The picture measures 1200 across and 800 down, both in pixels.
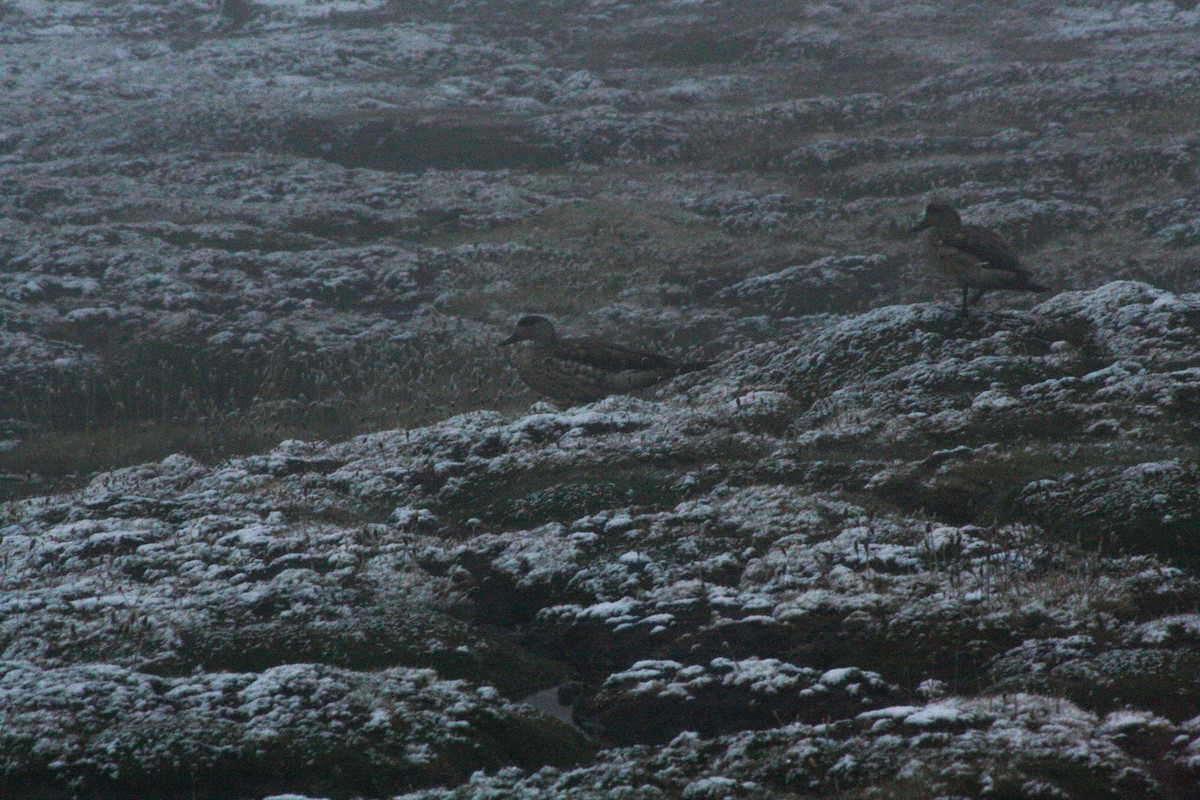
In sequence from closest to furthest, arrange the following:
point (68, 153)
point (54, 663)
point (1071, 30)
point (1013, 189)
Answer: point (54, 663), point (1013, 189), point (68, 153), point (1071, 30)

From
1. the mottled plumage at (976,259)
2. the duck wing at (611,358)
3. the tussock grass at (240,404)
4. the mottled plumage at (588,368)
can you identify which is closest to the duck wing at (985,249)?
the mottled plumage at (976,259)

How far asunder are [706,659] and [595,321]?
20981 mm

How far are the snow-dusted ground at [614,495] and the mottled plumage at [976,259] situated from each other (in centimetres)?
75

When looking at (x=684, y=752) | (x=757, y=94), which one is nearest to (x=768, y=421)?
(x=684, y=752)

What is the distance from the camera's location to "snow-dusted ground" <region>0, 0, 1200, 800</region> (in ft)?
26.2

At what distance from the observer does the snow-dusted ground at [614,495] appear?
799 centimetres

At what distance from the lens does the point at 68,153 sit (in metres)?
44.2

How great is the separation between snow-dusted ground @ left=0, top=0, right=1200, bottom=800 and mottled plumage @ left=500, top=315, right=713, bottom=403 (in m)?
0.54

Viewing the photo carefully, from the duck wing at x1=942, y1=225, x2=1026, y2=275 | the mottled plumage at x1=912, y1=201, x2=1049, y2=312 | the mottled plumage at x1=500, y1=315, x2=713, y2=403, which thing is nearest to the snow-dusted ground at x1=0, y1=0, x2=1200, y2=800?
the mottled plumage at x1=500, y1=315, x2=713, y2=403

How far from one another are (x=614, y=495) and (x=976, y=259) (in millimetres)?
7232

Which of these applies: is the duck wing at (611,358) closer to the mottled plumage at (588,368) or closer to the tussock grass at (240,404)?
the mottled plumage at (588,368)

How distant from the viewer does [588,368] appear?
59.9 feet

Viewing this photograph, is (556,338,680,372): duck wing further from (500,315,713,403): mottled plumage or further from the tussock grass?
the tussock grass

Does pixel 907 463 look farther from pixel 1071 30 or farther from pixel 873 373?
pixel 1071 30
